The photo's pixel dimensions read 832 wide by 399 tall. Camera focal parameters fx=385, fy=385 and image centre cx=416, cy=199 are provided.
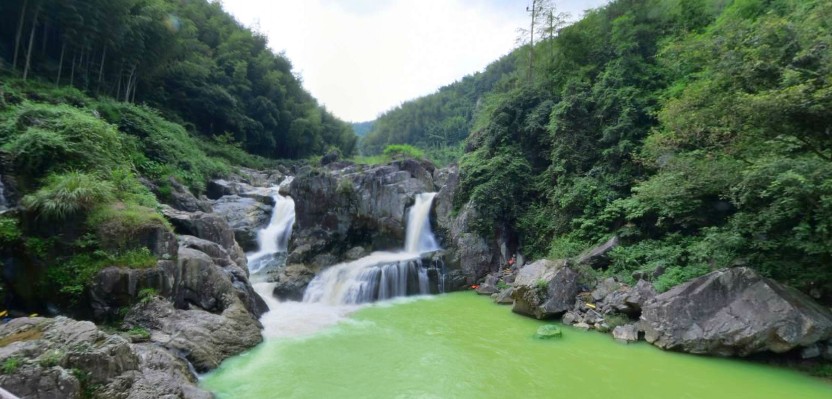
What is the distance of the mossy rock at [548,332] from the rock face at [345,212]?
27.7ft

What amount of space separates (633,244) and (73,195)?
13453 mm

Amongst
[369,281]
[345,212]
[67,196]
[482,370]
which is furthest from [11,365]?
[345,212]

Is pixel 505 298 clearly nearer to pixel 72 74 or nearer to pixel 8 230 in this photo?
pixel 8 230

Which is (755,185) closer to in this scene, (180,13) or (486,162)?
(486,162)

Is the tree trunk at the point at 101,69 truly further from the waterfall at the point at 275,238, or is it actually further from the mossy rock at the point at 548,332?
the mossy rock at the point at 548,332

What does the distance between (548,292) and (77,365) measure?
30.8 feet

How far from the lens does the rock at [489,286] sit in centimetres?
1316

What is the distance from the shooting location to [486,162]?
16219 millimetres

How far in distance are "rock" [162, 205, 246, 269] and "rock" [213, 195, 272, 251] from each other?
19.5ft

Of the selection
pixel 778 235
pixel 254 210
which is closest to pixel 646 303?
pixel 778 235

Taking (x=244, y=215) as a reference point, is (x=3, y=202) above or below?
below

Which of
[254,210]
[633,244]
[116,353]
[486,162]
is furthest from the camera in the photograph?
[254,210]

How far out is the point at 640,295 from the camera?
875 centimetres

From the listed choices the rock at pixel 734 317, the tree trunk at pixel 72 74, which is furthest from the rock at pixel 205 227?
the tree trunk at pixel 72 74
